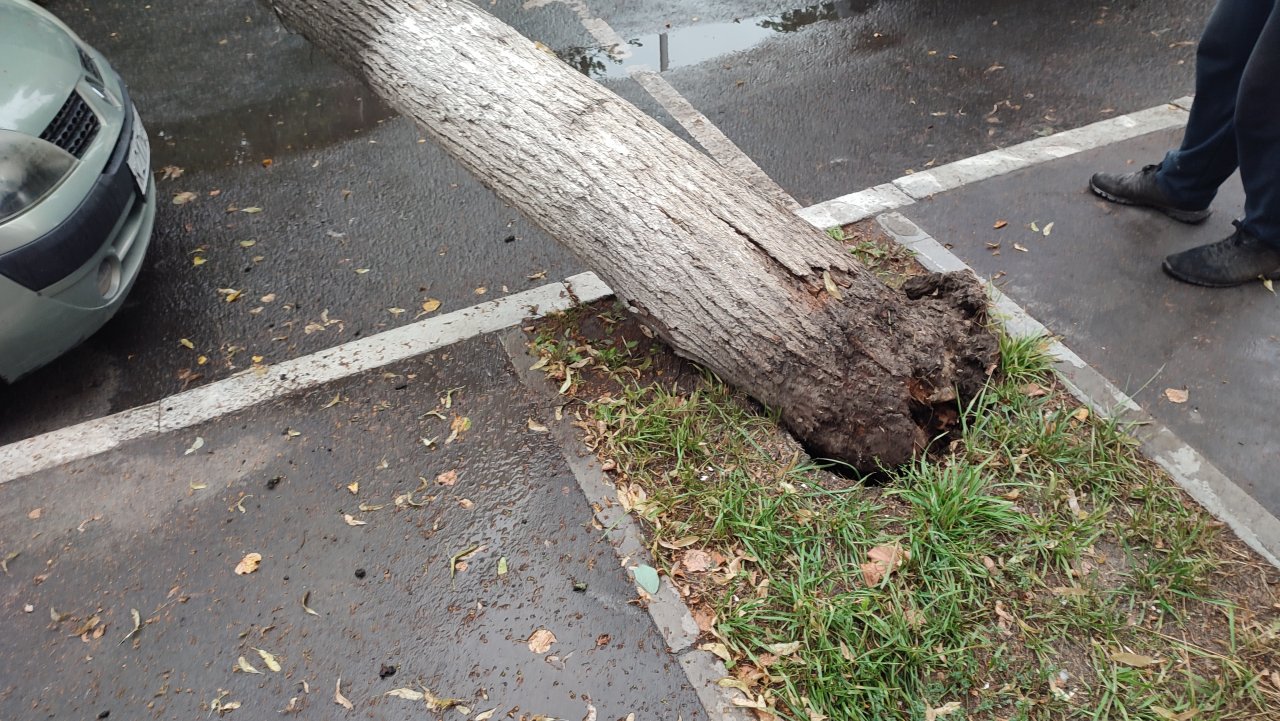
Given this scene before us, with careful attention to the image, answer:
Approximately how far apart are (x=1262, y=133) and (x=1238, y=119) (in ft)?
0.37

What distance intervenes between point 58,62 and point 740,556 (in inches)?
155

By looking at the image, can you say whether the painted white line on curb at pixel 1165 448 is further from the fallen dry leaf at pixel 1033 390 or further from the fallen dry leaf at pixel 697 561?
the fallen dry leaf at pixel 697 561

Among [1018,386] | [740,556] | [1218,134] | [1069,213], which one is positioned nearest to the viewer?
[740,556]

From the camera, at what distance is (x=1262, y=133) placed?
3.51 m

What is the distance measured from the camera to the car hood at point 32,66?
350 centimetres

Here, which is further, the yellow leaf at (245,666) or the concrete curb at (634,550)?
the yellow leaf at (245,666)

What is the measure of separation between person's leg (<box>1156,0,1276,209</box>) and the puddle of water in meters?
3.06

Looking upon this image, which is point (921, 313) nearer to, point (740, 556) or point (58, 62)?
point (740, 556)

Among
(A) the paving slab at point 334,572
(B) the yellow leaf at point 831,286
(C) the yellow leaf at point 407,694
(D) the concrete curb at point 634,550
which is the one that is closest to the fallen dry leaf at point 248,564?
(A) the paving slab at point 334,572

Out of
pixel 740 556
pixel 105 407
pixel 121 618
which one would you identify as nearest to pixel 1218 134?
pixel 740 556

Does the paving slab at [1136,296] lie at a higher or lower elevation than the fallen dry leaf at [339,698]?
higher

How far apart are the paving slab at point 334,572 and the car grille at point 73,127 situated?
141cm

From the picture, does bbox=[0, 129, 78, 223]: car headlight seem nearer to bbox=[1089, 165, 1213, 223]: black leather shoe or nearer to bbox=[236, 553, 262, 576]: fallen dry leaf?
bbox=[236, 553, 262, 576]: fallen dry leaf

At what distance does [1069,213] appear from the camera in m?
4.43
